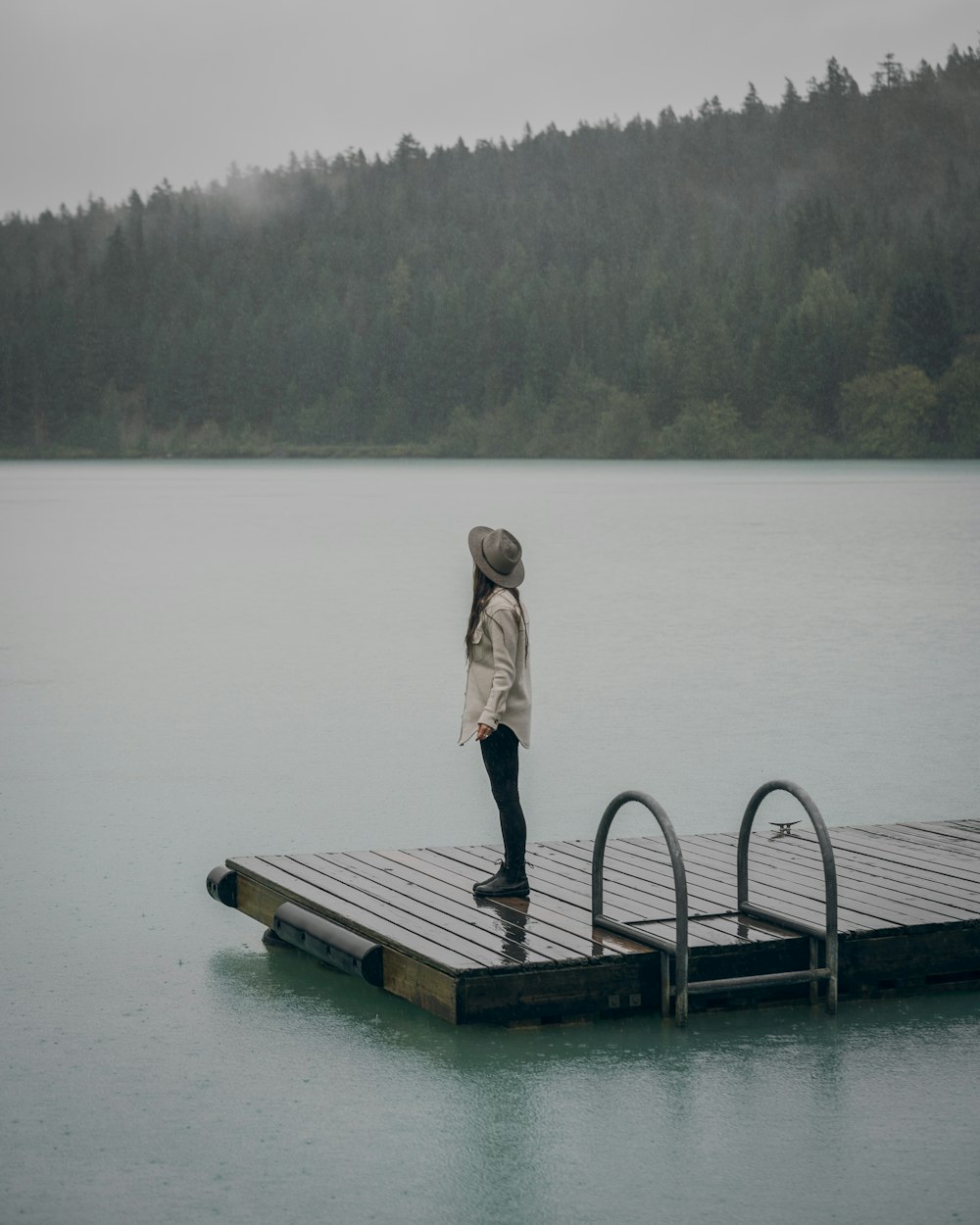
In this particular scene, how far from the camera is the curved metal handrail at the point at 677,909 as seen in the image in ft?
17.2

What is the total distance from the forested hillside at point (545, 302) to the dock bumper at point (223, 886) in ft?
333

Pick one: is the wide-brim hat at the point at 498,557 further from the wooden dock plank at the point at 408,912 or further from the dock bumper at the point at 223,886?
the dock bumper at the point at 223,886

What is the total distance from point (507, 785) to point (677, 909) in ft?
3.24

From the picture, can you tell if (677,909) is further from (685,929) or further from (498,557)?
(498,557)

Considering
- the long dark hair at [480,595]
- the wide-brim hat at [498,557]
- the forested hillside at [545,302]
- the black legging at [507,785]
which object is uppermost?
the forested hillside at [545,302]

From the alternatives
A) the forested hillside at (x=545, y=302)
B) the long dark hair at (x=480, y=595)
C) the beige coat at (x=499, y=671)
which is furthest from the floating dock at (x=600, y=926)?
the forested hillside at (x=545, y=302)

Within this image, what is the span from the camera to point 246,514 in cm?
4419

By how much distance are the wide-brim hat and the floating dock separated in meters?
1.12

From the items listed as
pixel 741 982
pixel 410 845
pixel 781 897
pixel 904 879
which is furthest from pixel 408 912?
pixel 410 845

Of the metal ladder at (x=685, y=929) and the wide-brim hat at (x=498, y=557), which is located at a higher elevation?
the wide-brim hat at (x=498, y=557)

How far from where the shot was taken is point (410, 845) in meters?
8.12

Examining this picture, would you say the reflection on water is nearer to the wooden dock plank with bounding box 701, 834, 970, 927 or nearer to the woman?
the woman

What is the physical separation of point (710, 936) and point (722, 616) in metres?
13.6

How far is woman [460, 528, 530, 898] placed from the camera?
580cm
